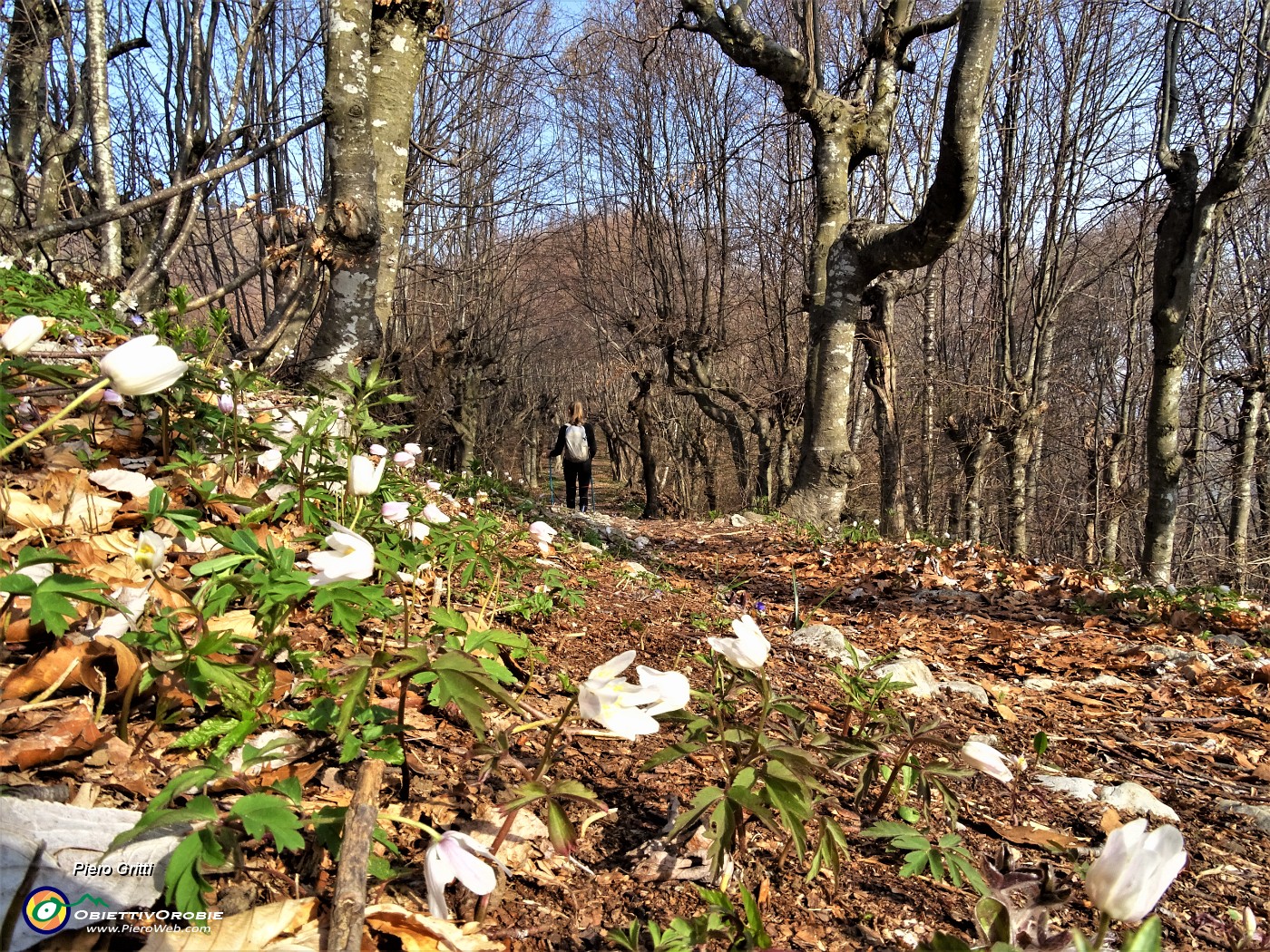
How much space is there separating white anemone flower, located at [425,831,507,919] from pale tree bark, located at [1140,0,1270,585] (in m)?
7.76

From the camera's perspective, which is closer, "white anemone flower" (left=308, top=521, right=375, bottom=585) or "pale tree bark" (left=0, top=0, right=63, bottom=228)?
"white anemone flower" (left=308, top=521, right=375, bottom=585)

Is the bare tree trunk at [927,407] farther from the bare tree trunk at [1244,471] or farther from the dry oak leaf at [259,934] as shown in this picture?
the dry oak leaf at [259,934]

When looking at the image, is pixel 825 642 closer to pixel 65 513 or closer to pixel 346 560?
pixel 346 560

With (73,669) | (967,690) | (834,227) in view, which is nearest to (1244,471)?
(834,227)

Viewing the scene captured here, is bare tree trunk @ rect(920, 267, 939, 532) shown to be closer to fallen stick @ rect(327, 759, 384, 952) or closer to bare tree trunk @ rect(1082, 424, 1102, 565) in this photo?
bare tree trunk @ rect(1082, 424, 1102, 565)

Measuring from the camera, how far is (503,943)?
1104 millimetres

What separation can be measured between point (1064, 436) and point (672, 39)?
14.0 metres

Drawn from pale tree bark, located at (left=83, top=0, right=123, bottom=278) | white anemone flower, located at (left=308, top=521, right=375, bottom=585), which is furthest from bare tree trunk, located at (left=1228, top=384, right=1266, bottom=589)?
pale tree bark, located at (left=83, top=0, right=123, bottom=278)

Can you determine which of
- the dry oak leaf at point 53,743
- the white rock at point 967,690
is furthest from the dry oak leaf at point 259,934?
the white rock at point 967,690

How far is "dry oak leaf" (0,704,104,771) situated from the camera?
1.23 meters

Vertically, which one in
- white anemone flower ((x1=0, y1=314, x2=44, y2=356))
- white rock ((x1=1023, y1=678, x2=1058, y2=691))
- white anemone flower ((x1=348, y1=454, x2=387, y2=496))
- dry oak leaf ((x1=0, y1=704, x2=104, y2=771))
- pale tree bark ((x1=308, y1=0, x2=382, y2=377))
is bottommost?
white rock ((x1=1023, y1=678, x2=1058, y2=691))

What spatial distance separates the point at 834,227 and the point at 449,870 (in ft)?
26.6

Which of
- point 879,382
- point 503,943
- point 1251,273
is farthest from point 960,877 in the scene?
point 1251,273

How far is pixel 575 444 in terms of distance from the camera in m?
11.1
